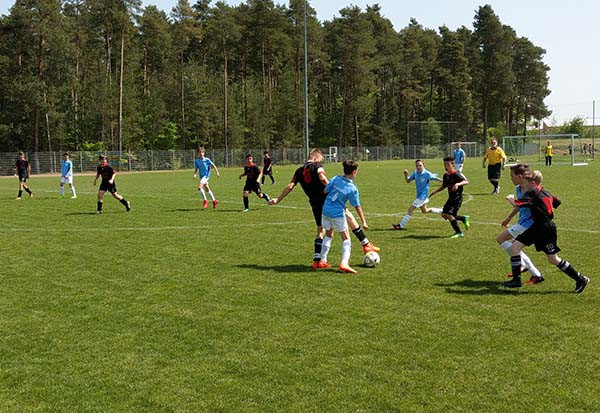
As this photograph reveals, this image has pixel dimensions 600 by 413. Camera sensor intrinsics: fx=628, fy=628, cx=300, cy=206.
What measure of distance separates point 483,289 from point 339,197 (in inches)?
104

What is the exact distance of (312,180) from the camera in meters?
10.8

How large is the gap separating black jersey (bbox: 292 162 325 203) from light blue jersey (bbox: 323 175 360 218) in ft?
2.66

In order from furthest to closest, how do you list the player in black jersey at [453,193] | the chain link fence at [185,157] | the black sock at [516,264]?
the chain link fence at [185,157], the player in black jersey at [453,193], the black sock at [516,264]

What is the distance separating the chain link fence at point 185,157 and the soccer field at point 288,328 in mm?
47897

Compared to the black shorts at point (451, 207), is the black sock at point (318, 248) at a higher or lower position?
lower

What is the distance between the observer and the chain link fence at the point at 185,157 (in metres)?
57.4

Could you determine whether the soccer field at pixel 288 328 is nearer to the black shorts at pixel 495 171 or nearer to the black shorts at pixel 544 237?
the black shorts at pixel 544 237

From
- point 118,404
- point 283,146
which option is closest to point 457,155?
point 118,404

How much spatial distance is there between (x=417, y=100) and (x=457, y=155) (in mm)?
73856

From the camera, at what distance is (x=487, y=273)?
9.42 meters

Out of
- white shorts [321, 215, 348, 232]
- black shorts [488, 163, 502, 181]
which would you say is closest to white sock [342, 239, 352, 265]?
white shorts [321, 215, 348, 232]

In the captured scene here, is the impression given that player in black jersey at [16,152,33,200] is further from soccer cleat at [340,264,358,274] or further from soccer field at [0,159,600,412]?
soccer cleat at [340,264,358,274]

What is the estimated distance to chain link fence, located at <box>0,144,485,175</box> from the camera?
57438 millimetres

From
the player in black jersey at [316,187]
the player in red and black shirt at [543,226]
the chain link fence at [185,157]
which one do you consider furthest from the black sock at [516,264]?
the chain link fence at [185,157]
